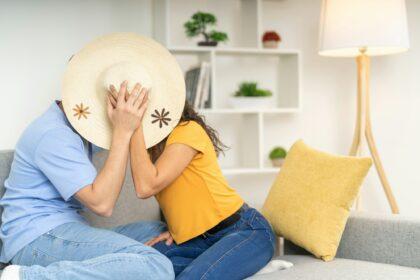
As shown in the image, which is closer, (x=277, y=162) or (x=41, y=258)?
(x=41, y=258)

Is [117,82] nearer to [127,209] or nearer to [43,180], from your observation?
[43,180]

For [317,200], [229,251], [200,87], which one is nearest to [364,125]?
[200,87]

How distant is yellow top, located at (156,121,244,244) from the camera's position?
2135 mm

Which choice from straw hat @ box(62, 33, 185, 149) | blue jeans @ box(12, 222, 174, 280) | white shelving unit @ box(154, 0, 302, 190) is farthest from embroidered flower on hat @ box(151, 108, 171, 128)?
white shelving unit @ box(154, 0, 302, 190)

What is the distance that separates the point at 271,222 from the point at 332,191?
305 millimetres

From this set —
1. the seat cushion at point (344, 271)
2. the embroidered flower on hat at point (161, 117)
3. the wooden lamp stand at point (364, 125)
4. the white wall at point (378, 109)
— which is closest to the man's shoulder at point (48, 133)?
the embroidered flower on hat at point (161, 117)

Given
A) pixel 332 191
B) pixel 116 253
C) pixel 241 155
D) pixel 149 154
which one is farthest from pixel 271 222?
pixel 241 155

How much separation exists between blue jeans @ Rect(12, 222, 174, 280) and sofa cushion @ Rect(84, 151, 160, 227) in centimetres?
45

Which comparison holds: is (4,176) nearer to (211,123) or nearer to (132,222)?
(132,222)

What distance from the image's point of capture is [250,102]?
3.12 meters

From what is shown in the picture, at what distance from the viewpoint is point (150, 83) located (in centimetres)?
200

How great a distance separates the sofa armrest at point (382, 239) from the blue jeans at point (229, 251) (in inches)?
13.0

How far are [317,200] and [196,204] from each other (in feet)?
1.47

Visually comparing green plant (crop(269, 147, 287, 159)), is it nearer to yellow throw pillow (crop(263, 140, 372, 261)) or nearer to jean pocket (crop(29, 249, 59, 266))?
yellow throw pillow (crop(263, 140, 372, 261))
